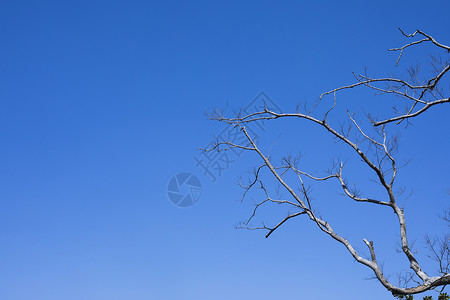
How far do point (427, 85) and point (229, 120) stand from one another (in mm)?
3122

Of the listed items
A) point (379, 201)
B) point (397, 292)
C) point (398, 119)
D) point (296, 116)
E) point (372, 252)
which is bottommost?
point (397, 292)

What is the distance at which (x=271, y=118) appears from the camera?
7121mm

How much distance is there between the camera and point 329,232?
22.4 ft

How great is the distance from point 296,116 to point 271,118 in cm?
40

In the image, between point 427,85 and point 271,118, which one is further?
point 271,118

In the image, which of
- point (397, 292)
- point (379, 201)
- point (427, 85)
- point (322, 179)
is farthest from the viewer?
point (322, 179)

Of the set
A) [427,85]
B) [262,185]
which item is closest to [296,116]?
[262,185]

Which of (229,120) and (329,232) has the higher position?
(229,120)

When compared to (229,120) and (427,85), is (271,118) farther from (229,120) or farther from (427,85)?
(427,85)

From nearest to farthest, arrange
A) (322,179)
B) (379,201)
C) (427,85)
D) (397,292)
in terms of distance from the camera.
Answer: (427,85), (397,292), (379,201), (322,179)

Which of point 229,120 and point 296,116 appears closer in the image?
point 296,116

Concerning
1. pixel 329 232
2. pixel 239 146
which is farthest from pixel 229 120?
pixel 329 232

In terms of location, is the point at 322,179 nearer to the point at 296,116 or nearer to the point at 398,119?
the point at 296,116

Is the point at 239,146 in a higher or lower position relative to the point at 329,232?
higher
